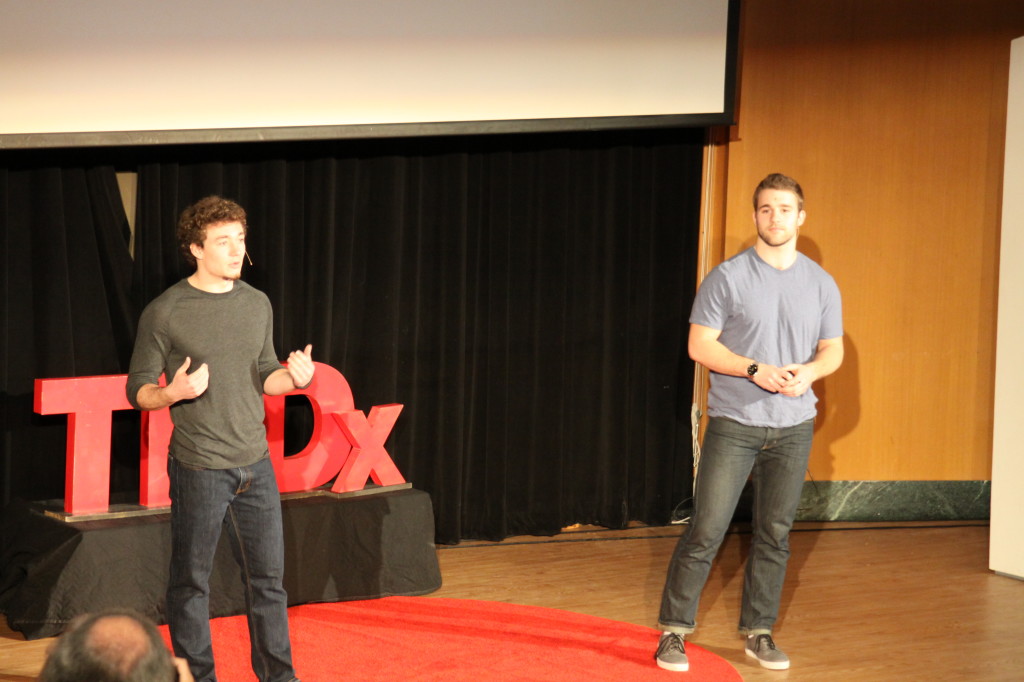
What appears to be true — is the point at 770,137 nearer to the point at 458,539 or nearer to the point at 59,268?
the point at 458,539

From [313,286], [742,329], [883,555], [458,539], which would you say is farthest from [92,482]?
[883,555]

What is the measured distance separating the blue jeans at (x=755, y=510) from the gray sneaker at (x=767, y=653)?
28mm

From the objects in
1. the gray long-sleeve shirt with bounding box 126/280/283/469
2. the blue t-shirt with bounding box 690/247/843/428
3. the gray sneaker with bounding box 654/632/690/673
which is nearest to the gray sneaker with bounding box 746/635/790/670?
the gray sneaker with bounding box 654/632/690/673

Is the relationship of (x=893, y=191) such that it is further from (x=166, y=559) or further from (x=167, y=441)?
(x=166, y=559)

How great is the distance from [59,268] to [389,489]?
1.61 m

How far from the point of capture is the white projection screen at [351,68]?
4.12 m

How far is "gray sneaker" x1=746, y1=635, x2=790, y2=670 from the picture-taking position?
3.51 metres

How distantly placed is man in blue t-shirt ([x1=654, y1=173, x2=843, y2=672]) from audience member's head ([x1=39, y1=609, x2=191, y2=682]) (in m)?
2.39

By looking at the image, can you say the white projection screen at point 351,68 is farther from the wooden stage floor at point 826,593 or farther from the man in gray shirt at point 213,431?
the wooden stage floor at point 826,593

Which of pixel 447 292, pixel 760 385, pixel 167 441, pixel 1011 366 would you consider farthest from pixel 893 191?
pixel 167 441

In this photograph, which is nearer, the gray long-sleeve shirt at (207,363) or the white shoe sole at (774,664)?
the gray long-sleeve shirt at (207,363)

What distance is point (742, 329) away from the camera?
3445mm

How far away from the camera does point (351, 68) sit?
14.6ft

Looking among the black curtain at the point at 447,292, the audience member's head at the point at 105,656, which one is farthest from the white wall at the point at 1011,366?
the audience member's head at the point at 105,656
